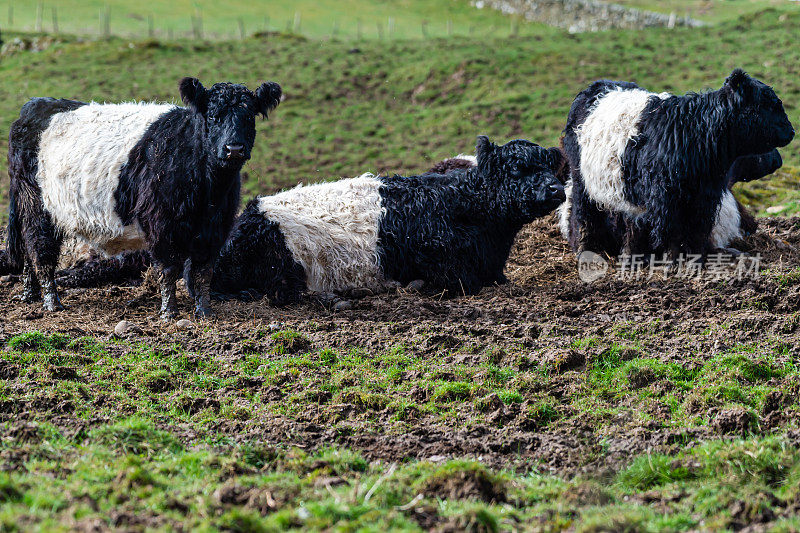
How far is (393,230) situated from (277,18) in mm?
42271

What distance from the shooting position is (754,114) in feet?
35.6

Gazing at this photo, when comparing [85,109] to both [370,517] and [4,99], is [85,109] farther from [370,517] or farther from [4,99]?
[4,99]

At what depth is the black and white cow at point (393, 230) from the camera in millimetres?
10742

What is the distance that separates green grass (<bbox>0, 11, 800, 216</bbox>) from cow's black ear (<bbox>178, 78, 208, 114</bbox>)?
8.84 m

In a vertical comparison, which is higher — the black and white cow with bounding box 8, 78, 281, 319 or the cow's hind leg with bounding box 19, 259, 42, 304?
the black and white cow with bounding box 8, 78, 281, 319

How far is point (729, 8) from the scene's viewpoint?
176ft

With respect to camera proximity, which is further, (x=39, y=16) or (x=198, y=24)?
(x=198, y=24)

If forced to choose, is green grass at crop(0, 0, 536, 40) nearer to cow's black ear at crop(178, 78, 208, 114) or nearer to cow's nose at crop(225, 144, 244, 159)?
cow's black ear at crop(178, 78, 208, 114)

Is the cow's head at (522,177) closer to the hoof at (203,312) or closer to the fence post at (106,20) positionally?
the hoof at (203,312)

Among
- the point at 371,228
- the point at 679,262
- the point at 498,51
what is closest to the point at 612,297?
the point at 679,262

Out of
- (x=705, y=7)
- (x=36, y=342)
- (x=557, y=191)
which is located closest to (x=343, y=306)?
(x=557, y=191)

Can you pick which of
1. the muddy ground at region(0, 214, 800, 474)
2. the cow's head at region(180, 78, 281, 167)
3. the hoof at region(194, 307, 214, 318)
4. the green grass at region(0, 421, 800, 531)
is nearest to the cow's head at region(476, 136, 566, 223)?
the muddy ground at region(0, 214, 800, 474)

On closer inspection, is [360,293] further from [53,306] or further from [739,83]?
[739,83]

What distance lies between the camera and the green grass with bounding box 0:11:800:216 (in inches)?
843
